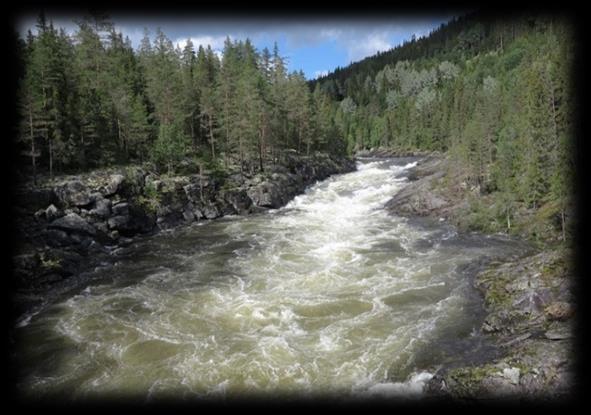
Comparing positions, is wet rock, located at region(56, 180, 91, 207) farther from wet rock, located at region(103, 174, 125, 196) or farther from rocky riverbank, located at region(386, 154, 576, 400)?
rocky riverbank, located at region(386, 154, 576, 400)

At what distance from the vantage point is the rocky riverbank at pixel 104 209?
21953 millimetres

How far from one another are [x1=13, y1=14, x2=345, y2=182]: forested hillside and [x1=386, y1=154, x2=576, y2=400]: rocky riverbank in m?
25.9

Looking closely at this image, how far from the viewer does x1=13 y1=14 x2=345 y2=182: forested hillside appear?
34.1 meters

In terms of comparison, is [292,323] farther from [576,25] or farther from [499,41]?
[499,41]

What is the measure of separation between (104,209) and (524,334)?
92.0 ft

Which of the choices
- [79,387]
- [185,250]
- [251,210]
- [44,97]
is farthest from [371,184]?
[79,387]

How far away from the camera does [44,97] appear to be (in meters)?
33.6

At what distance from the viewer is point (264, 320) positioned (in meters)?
16.7

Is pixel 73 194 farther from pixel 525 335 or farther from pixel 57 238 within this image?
pixel 525 335

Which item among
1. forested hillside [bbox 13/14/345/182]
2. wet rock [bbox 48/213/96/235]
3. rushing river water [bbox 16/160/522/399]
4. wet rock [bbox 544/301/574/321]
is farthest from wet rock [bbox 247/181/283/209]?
wet rock [bbox 544/301/574/321]

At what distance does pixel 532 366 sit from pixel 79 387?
13.3m

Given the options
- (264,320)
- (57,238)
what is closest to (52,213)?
(57,238)

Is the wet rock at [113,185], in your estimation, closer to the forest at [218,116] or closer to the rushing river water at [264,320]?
the forest at [218,116]

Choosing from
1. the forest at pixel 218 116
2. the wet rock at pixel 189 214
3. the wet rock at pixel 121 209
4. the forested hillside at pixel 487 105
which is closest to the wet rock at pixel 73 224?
the wet rock at pixel 121 209
